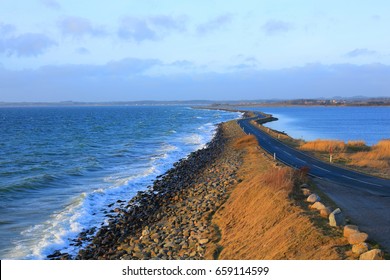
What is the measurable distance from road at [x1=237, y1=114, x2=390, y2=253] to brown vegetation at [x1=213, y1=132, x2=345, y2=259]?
1.62 metres

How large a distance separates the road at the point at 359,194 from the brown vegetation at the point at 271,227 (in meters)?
1.62

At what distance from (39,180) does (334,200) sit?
18.8m

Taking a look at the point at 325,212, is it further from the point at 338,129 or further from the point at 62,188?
the point at 338,129

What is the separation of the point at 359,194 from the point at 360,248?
330 inches

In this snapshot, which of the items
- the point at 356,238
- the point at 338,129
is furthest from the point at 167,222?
the point at 338,129

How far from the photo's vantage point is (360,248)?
9023 millimetres

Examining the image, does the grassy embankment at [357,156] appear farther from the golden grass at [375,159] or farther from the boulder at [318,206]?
the boulder at [318,206]

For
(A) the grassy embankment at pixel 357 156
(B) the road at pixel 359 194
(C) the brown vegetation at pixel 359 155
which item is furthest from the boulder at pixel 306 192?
(C) the brown vegetation at pixel 359 155

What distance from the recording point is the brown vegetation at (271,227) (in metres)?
9.80

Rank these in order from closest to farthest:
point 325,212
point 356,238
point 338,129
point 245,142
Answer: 1. point 356,238
2. point 325,212
3. point 245,142
4. point 338,129

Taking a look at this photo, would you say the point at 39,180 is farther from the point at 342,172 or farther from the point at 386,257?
the point at 386,257

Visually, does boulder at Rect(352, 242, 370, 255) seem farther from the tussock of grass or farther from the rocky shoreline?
the tussock of grass

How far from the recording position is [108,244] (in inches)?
546

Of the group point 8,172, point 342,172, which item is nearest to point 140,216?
point 342,172
